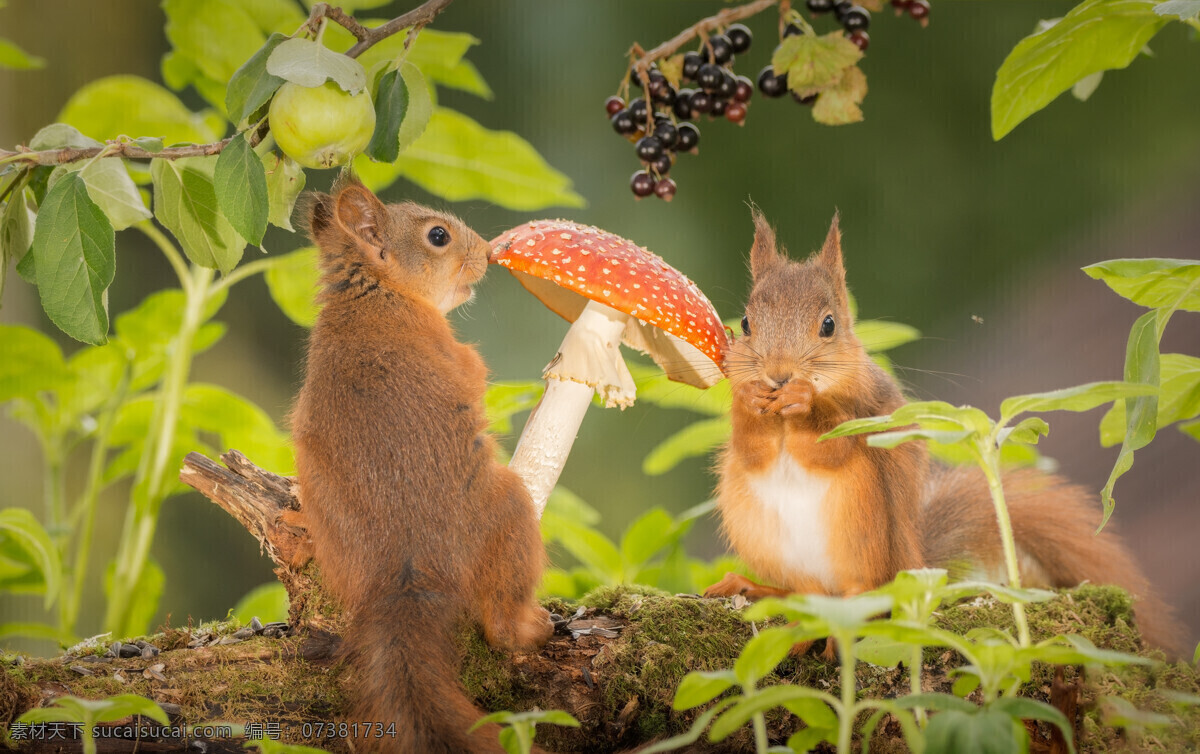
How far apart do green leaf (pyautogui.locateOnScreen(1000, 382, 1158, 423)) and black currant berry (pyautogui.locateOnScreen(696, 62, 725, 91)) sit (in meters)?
0.68

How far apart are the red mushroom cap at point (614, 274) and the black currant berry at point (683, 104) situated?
231 mm

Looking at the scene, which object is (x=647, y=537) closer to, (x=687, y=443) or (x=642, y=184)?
(x=687, y=443)

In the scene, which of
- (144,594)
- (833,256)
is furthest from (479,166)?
(144,594)

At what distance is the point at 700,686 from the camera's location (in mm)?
809

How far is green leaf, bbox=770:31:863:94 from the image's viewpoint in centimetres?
136

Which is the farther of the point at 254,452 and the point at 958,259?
the point at 958,259

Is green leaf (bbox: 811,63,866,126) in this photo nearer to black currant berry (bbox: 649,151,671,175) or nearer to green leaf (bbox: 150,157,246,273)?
black currant berry (bbox: 649,151,671,175)

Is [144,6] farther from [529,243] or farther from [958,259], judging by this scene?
[958,259]

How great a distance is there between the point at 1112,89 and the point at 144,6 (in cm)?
282

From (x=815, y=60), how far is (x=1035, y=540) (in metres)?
0.86

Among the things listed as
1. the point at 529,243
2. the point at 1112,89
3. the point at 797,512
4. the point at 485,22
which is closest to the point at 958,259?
the point at 1112,89

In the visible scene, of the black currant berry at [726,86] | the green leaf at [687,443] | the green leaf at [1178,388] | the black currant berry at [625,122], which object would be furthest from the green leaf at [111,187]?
the green leaf at [1178,388]

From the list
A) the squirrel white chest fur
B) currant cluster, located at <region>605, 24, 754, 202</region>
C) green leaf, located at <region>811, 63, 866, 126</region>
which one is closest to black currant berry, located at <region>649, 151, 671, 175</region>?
currant cluster, located at <region>605, 24, 754, 202</region>

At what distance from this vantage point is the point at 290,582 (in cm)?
130
